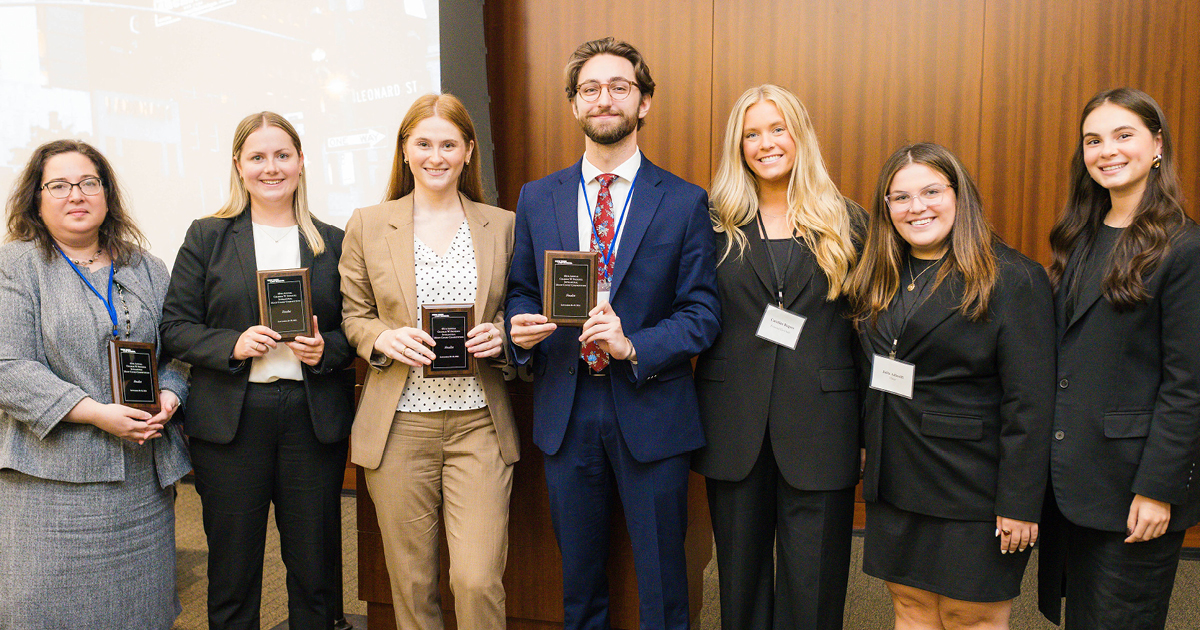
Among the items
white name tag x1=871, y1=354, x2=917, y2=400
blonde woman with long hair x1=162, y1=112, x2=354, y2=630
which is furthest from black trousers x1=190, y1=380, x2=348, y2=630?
white name tag x1=871, y1=354, x2=917, y2=400

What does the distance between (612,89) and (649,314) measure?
66cm

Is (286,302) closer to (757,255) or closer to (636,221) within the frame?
(636,221)

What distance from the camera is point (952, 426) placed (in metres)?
1.69

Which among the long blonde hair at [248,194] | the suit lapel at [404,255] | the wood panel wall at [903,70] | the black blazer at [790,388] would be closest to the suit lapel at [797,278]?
the black blazer at [790,388]

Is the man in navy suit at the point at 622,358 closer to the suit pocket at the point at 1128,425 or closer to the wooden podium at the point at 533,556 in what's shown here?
the wooden podium at the point at 533,556

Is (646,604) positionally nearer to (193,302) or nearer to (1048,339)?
(1048,339)

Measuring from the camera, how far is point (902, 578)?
1789mm

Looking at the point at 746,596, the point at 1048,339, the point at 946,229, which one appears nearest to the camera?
the point at 1048,339

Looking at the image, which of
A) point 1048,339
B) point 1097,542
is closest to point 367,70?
point 1048,339

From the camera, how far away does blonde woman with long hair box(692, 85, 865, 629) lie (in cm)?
187

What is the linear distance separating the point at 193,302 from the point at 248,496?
0.61m

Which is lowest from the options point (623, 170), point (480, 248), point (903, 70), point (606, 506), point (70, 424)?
point (606, 506)

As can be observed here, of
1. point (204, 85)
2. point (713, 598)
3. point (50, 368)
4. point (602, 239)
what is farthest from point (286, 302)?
point (204, 85)

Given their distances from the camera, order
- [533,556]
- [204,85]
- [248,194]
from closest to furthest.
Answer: [248,194] → [533,556] → [204,85]
